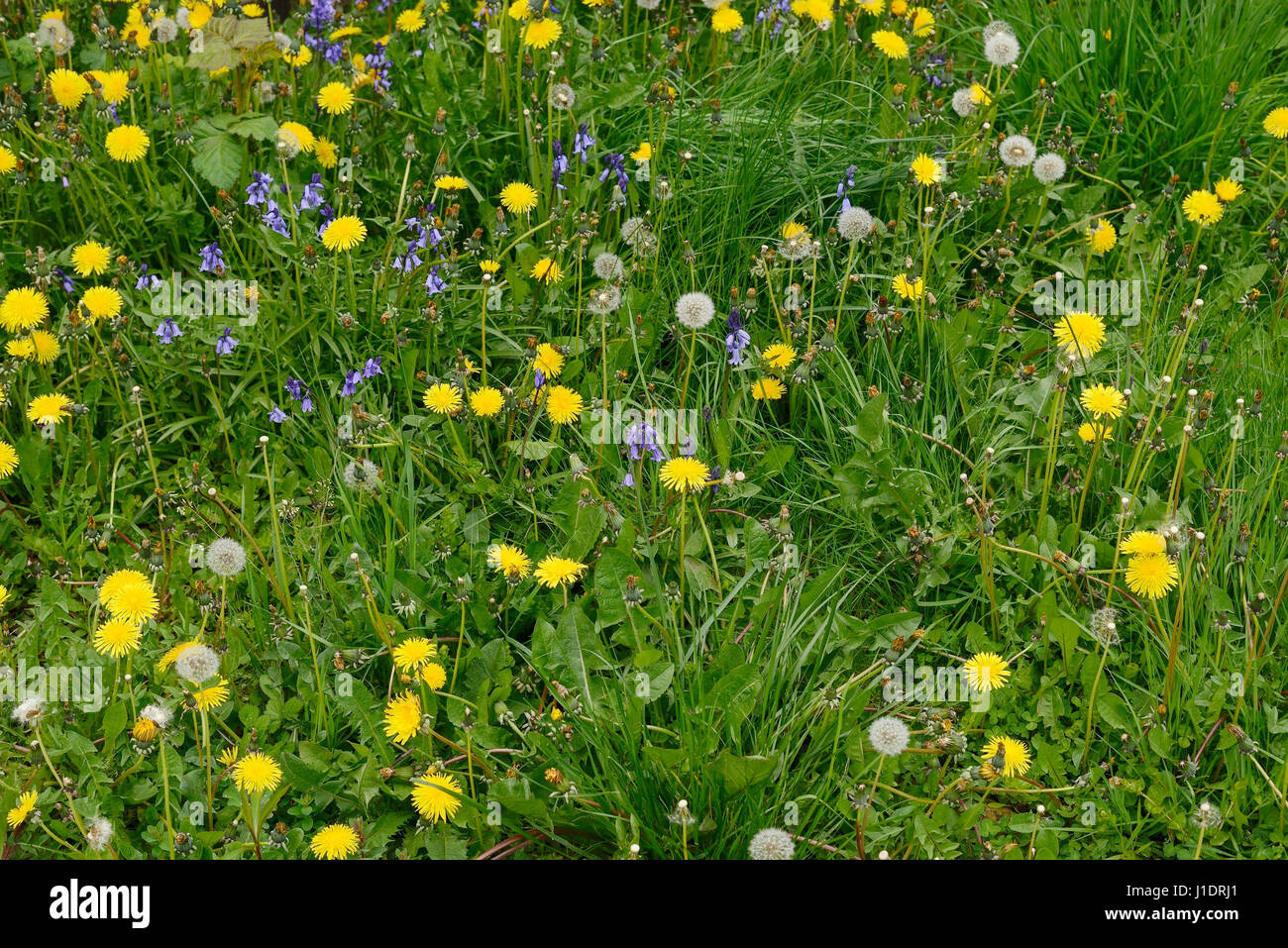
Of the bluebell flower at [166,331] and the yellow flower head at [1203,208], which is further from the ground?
the yellow flower head at [1203,208]

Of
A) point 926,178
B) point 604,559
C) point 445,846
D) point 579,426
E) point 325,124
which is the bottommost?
point 445,846

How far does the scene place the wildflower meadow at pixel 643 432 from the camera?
7.93 feet

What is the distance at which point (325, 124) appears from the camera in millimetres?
3771

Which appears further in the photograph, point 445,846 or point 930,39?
point 930,39

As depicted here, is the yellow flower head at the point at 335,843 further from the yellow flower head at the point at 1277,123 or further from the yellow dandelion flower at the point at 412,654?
the yellow flower head at the point at 1277,123

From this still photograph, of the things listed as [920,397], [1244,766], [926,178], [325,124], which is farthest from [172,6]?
[1244,766]

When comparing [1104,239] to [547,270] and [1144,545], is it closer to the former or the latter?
[1144,545]

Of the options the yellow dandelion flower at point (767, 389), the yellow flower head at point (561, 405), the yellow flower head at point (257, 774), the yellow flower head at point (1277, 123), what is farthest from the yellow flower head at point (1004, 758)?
the yellow flower head at point (1277, 123)

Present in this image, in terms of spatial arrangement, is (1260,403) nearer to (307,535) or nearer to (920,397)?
(920,397)

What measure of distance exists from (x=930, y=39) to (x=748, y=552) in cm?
237

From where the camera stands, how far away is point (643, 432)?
2.91 meters

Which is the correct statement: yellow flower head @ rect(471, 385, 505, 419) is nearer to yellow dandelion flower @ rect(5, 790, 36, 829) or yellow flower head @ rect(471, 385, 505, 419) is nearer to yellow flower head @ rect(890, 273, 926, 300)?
yellow flower head @ rect(890, 273, 926, 300)

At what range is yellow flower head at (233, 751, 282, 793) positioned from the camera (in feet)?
7.49

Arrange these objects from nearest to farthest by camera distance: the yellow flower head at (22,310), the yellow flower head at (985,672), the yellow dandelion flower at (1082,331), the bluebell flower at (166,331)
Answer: the yellow flower head at (985,672), the yellow dandelion flower at (1082,331), the yellow flower head at (22,310), the bluebell flower at (166,331)
